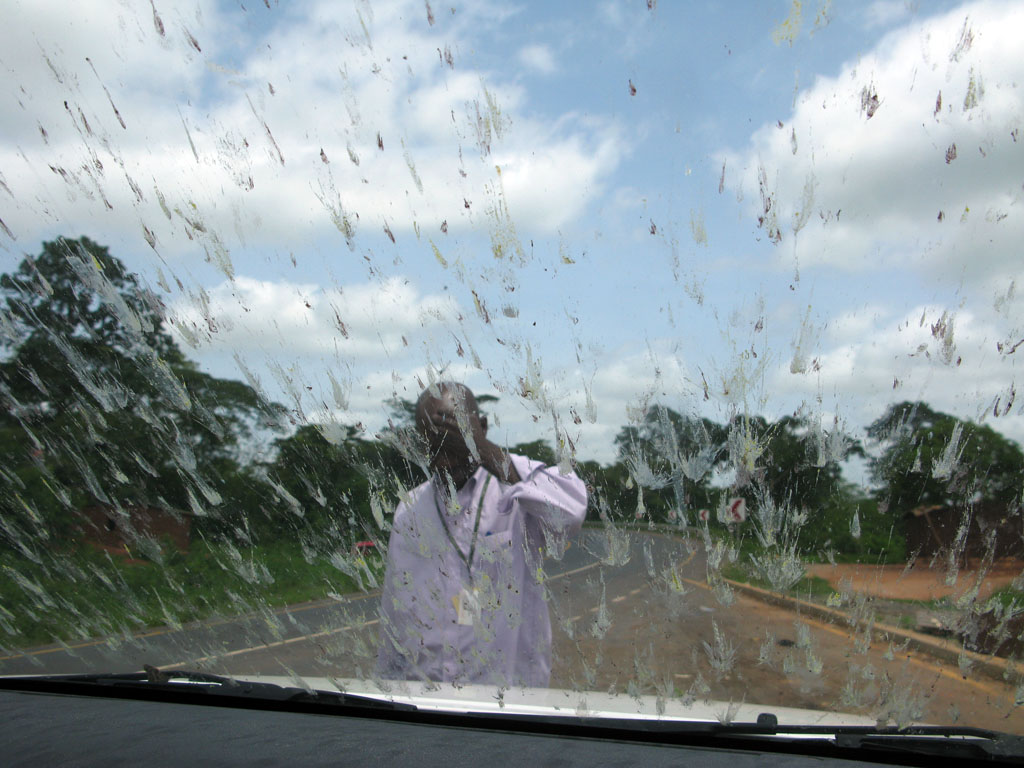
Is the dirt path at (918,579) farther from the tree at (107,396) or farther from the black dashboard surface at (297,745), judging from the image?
the tree at (107,396)

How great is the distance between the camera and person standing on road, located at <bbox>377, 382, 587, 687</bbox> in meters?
2.31

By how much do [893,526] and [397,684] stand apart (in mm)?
1631

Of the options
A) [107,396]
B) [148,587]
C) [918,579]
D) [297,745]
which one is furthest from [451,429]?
[107,396]

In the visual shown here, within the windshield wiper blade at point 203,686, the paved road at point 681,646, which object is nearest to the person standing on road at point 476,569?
the paved road at point 681,646

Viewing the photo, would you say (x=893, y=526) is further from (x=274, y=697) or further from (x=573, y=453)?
(x=274, y=697)

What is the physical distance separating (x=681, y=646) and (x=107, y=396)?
2.73 m

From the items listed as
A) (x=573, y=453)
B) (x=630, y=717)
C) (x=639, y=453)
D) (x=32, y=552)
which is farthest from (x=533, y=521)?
(x=32, y=552)

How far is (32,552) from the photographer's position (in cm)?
377

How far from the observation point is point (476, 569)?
2.38 m

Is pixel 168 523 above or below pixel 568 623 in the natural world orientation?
above

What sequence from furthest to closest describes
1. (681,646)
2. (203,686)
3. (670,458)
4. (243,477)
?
1. (243,477)
2. (670,458)
3. (681,646)
4. (203,686)

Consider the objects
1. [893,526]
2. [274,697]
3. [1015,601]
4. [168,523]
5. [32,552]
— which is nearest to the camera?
[274,697]

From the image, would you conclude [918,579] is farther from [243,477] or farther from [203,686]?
[243,477]

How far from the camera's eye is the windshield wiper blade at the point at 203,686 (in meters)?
1.86
